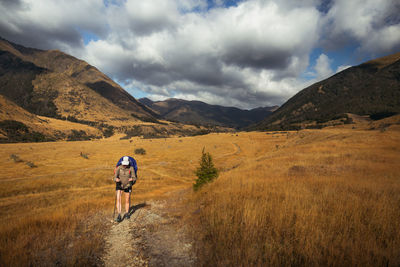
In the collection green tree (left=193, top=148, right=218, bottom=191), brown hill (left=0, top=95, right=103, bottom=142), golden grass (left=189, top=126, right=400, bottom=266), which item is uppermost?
brown hill (left=0, top=95, right=103, bottom=142)

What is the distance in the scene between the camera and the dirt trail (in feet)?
14.4

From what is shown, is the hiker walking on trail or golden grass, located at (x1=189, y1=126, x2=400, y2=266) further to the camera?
the hiker walking on trail

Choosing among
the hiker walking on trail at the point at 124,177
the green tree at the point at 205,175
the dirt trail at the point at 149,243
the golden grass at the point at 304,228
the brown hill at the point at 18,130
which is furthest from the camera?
the brown hill at the point at 18,130

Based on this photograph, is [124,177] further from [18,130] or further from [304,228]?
[18,130]

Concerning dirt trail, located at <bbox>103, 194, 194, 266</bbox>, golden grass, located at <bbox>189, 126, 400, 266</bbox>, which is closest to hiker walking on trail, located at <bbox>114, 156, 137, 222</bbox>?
dirt trail, located at <bbox>103, 194, 194, 266</bbox>

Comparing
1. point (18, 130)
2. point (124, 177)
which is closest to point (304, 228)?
point (124, 177)

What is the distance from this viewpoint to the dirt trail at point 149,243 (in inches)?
173

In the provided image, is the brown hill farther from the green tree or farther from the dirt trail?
the dirt trail

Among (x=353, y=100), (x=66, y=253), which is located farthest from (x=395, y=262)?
(x=353, y=100)

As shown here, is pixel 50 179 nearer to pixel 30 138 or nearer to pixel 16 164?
pixel 16 164

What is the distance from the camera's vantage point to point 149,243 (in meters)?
5.28

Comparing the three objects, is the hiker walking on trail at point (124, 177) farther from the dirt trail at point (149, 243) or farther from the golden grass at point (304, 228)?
the golden grass at point (304, 228)

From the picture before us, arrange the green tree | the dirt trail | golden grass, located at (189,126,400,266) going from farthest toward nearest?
the green tree
the dirt trail
golden grass, located at (189,126,400,266)

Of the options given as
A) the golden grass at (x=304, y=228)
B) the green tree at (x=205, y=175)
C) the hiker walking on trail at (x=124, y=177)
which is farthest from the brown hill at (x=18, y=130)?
the golden grass at (x=304, y=228)
